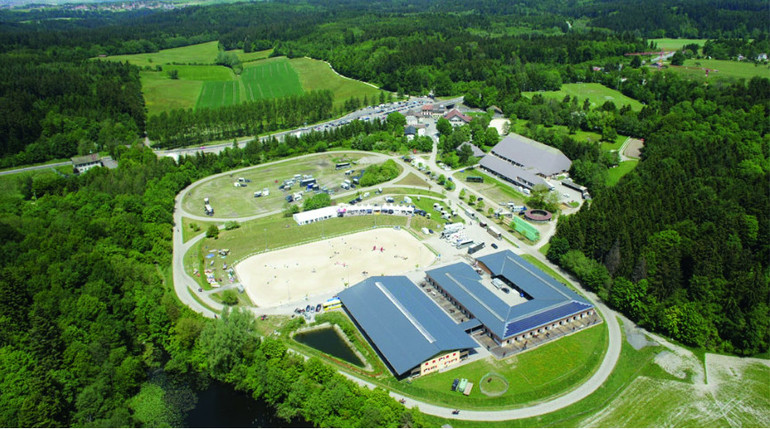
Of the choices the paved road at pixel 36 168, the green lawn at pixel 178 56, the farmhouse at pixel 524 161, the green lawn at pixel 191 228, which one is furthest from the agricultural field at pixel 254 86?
the farmhouse at pixel 524 161

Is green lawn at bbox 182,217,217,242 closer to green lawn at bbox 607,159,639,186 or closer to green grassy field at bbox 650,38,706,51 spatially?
green lawn at bbox 607,159,639,186

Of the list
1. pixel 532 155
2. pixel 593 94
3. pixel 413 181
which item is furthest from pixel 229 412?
pixel 593 94

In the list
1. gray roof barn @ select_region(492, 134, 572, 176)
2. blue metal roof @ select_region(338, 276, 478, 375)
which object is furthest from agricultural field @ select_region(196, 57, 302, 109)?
blue metal roof @ select_region(338, 276, 478, 375)

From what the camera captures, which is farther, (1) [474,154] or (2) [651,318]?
(1) [474,154]

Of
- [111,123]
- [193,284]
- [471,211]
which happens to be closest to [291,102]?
[111,123]

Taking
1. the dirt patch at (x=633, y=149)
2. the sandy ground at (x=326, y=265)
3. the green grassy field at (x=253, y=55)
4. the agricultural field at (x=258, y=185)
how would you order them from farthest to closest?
the green grassy field at (x=253, y=55) < the dirt patch at (x=633, y=149) < the agricultural field at (x=258, y=185) < the sandy ground at (x=326, y=265)

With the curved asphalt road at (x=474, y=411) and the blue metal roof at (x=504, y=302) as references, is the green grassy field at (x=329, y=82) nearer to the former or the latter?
the curved asphalt road at (x=474, y=411)

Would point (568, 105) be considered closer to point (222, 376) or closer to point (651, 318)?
point (651, 318)
